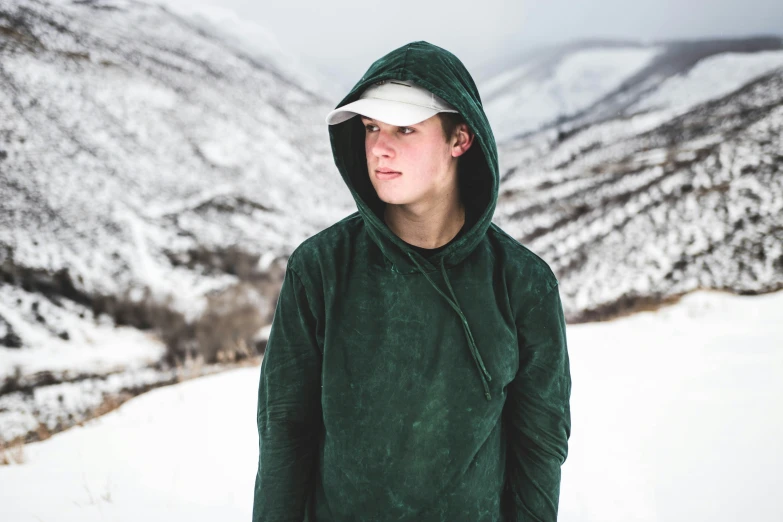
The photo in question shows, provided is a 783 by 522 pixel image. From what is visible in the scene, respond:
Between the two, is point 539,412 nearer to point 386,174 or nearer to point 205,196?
point 386,174

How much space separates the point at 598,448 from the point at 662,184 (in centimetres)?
1331

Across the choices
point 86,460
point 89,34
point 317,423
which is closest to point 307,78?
point 89,34

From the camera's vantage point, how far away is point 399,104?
44.2 inches

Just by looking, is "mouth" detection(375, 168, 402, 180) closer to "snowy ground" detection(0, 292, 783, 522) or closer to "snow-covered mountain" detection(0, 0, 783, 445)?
"snowy ground" detection(0, 292, 783, 522)

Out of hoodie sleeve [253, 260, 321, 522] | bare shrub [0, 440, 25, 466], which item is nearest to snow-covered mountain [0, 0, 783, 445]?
bare shrub [0, 440, 25, 466]

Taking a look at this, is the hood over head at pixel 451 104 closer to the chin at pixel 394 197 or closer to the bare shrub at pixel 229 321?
the chin at pixel 394 197

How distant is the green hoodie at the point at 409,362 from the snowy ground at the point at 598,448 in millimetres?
1778

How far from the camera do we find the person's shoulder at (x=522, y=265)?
125 centimetres

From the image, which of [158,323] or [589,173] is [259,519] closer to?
[158,323]

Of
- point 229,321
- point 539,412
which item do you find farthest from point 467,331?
point 229,321

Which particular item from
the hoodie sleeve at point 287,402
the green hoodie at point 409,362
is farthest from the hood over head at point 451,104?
the hoodie sleeve at point 287,402

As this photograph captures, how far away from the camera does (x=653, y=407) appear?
12.7ft

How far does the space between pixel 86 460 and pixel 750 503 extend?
437 cm

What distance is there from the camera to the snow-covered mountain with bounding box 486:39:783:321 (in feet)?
33.7
